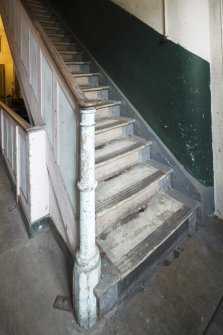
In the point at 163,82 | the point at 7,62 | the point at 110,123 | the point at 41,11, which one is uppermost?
the point at 7,62

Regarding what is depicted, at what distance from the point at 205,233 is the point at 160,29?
2273mm

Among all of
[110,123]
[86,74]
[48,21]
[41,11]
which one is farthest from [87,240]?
[41,11]

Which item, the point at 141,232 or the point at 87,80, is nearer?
the point at 141,232

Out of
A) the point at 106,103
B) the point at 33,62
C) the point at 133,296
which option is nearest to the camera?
the point at 133,296

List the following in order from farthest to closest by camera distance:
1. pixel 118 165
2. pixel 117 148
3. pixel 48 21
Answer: pixel 48 21
pixel 117 148
pixel 118 165

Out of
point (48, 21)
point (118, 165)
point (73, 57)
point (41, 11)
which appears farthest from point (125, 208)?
point (41, 11)

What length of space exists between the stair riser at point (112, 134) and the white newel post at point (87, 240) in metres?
1.36

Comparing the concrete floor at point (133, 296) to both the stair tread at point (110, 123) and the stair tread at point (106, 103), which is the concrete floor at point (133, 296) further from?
the stair tread at point (106, 103)

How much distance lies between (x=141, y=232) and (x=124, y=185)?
52 centimetres

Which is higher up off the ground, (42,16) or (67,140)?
(42,16)

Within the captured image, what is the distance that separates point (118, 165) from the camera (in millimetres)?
2748

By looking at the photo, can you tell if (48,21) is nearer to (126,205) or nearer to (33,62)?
(33,62)

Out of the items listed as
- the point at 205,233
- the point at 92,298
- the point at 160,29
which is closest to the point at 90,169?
the point at 92,298

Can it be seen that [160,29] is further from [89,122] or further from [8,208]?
[8,208]
